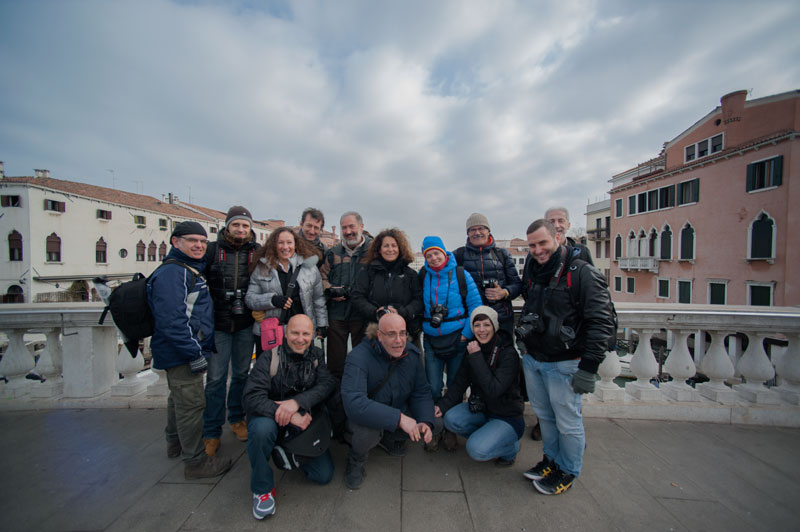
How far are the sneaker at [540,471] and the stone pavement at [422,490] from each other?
80 millimetres

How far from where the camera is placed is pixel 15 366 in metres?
3.08

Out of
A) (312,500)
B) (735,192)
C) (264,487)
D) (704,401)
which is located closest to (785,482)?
(704,401)

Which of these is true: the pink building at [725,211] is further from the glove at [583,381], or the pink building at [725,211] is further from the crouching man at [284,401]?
the crouching man at [284,401]

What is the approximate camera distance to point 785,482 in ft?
7.27

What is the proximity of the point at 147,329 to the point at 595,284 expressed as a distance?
3228 millimetres

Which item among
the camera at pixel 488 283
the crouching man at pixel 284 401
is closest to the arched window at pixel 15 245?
the crouching man at pixel 284 401

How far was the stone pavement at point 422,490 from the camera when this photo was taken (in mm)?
1870

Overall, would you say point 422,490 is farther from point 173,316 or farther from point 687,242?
point 687,242

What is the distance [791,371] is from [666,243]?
23434 mm

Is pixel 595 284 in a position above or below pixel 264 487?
above

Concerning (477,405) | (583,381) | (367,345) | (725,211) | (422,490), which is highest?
(725,211)

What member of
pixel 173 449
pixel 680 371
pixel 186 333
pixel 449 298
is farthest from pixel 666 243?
pixel 173 449

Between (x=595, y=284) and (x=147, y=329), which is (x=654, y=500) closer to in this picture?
(x=595, y=284)

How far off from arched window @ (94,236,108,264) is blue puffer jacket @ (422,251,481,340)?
3791 cm
